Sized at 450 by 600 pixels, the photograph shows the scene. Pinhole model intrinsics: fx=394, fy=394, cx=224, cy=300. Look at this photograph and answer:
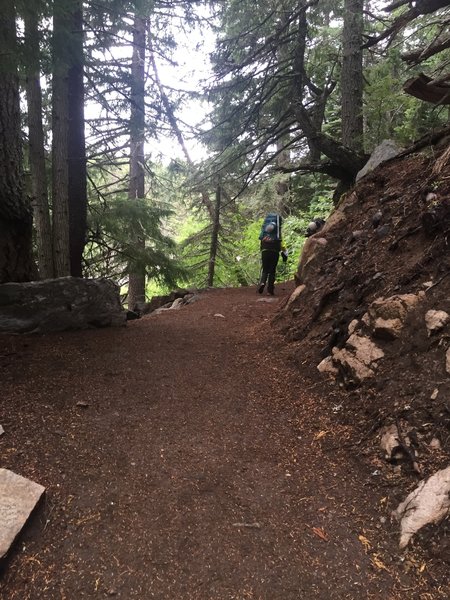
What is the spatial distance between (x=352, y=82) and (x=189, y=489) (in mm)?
9346

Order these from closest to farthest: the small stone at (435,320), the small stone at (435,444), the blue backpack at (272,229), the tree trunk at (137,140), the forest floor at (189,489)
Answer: the forest floor at (189,489) → the small stone at (435,444) → the small stone at (435,320) → the tree trunk at (137,140) → the blue backpack at (272,229)

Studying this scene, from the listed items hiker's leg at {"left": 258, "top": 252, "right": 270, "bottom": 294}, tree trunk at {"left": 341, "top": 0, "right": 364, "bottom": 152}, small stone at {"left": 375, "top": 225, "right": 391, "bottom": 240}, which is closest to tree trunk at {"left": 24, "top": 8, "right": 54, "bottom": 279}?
hiker's leg at {"left": 258, "top": 252, "right": 270, "bottom": 294}

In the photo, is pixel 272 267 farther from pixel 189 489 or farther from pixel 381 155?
pixel 189 489

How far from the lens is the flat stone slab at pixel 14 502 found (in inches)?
88.3

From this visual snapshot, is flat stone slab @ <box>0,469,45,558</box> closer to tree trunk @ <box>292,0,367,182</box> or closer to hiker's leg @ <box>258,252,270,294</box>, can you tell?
hiker's leg @ <box>258,252,270,294</box>

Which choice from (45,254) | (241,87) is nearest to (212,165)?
(241,87)

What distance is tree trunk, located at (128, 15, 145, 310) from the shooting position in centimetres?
720

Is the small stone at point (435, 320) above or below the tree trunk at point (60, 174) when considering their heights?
below

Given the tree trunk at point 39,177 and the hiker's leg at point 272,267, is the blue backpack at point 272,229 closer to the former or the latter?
the hiker's leg at point 272,267

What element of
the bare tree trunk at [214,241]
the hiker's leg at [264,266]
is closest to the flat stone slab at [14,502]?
the hiker's leg at [264,266]

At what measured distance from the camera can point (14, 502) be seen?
243cm

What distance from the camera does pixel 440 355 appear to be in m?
3.21

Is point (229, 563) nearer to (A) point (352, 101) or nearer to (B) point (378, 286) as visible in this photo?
(B) point (378, 286)

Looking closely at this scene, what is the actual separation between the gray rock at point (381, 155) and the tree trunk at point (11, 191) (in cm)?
585
